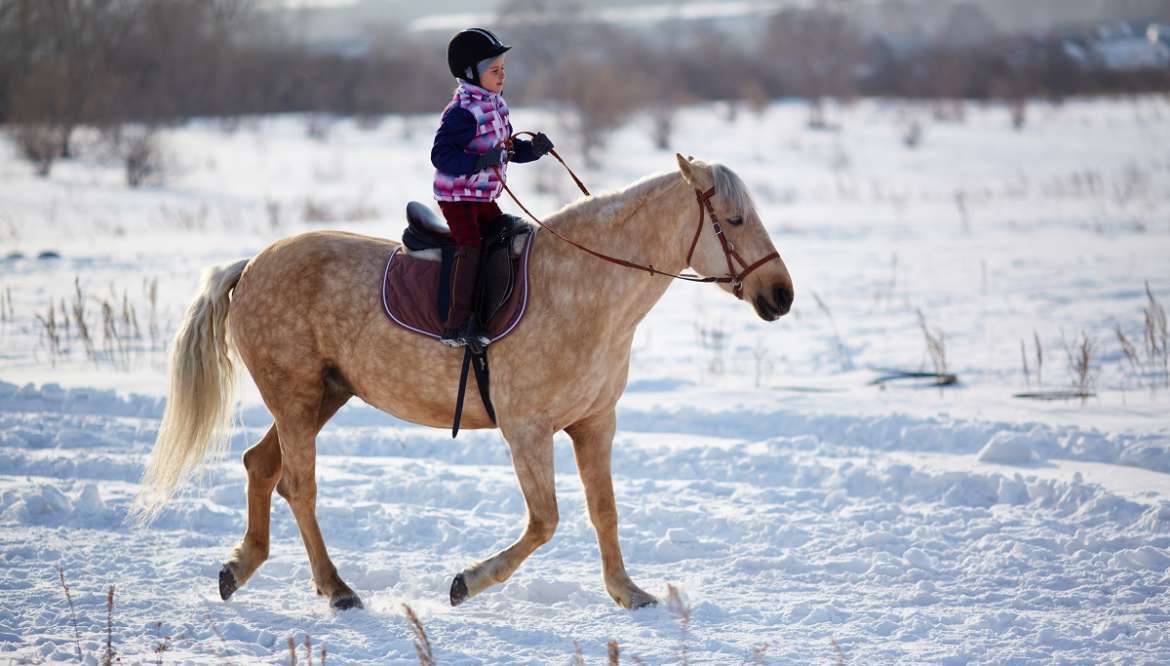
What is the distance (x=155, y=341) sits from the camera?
9.54 metres

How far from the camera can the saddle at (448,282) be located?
14.8ft

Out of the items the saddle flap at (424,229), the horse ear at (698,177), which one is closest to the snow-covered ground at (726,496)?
the saddle flap at (424,229)

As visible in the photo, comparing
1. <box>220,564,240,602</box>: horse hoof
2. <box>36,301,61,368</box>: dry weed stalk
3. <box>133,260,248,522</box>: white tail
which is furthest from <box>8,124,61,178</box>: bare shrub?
<box>220,564,240,602</box>: horse hoof

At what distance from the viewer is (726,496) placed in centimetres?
595

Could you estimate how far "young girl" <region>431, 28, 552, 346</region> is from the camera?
439 cm

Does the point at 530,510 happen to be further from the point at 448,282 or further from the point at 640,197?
the point at 640,197

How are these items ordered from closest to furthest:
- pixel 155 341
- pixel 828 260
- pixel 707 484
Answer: pixel 707 484
pixel 155 341
pixel 828 260

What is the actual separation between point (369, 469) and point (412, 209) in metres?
2.31

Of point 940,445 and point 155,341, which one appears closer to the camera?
point 940,445

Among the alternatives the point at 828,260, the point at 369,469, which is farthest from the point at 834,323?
the point at 369,469

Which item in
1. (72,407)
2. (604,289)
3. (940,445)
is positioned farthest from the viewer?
(72,407)

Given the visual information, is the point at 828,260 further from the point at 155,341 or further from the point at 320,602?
the point at 320,602

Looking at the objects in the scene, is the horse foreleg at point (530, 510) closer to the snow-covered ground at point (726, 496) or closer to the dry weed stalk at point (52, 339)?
the snow-covered ground at point (726, 496)

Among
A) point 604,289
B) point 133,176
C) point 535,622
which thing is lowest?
point 535,622
